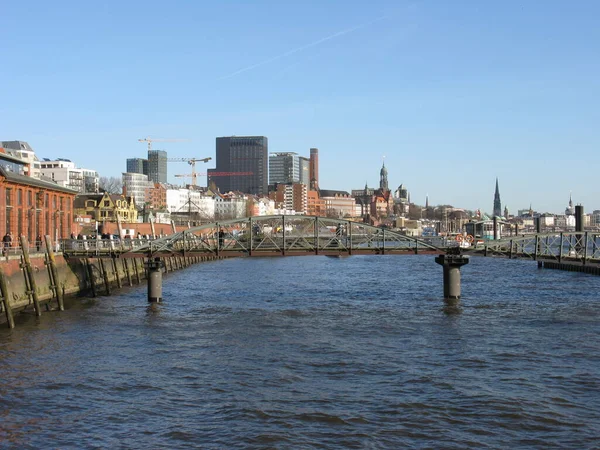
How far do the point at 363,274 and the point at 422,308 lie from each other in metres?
42.3

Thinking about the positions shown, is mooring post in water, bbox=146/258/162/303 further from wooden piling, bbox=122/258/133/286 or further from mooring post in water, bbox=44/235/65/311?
wooden piling, bbox=122/258/133/286

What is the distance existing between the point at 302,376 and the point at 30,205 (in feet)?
138

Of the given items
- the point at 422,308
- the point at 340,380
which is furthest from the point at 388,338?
the point at 422,308

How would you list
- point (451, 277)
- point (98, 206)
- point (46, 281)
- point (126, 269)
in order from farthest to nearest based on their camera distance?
point (98, 206) < point (126, 269) < point (451, 277) < point (46, 281)

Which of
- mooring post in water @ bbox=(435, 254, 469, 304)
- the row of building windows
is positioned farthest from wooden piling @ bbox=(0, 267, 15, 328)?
mooring post in water @ bbox=(435, 254, 469, 304)

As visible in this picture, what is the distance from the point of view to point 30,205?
213 ft

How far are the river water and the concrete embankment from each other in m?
1.65

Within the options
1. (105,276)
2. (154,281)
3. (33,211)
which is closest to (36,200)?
(33,211)

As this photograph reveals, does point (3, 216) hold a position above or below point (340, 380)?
above

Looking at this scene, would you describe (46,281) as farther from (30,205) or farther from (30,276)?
(30,205)

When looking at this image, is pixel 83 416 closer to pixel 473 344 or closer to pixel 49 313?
pixel 473 344

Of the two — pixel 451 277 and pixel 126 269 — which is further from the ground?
pixel 451 277

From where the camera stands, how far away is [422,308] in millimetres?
53688

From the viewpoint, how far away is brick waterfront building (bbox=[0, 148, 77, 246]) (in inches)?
2314
